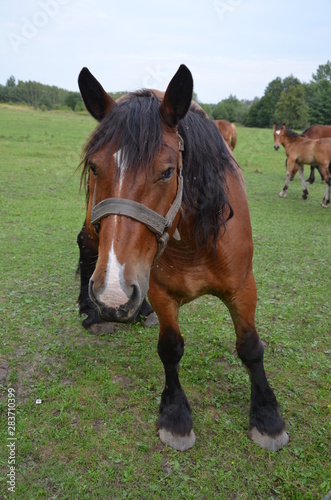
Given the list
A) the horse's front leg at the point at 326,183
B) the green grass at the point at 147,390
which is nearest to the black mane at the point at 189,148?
the green grass at the point at 147,390

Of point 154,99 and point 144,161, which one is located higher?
point 154,99

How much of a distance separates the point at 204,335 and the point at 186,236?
1.86 m

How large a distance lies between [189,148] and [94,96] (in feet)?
1.76

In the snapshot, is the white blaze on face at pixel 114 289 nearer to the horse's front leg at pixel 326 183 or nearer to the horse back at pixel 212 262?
the horse back at pixel 212 262

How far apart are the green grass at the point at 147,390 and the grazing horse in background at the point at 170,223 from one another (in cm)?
19

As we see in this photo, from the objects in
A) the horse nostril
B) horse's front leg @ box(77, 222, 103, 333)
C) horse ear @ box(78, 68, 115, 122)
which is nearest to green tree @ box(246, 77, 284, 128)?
horse's front leg @ box(77, 222, 103, 333)

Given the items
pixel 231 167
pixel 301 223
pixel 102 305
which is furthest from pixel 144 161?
pixel 301 223

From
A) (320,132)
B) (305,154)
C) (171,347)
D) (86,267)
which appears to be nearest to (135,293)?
(171,347)

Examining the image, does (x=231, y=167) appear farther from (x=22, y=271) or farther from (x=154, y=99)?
(x=22, y=271)

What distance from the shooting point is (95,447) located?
8.00ft

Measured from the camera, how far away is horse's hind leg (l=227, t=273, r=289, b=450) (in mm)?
2416

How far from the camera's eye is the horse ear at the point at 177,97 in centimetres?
169

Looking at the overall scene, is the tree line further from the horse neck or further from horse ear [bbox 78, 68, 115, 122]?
horse ear [bbox 78, 68, 115, 122]

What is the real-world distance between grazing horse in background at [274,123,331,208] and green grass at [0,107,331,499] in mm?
5107
